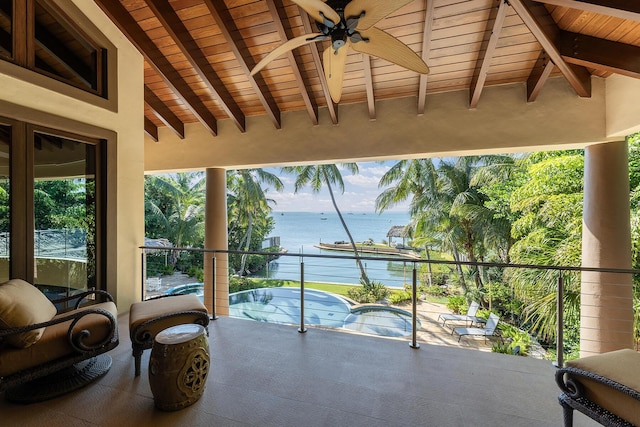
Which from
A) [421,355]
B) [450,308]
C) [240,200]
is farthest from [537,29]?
[240,200]

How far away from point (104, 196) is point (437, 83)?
4693mm

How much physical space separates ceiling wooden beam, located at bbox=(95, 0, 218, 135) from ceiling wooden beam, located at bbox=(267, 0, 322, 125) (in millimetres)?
1819

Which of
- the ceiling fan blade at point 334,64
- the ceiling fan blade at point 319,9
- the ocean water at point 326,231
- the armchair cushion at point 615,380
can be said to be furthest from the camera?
the ocean water at point 326,231

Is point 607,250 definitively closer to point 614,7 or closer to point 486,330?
point 614,7

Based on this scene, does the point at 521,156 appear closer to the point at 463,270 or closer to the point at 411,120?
the point at 463,270

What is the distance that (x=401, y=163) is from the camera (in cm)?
1143

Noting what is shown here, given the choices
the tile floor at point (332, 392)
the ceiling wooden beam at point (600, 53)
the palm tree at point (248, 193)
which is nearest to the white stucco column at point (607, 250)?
the ceiling wooden beam at point (600, 53)

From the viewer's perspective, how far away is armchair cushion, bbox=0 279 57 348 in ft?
6.36

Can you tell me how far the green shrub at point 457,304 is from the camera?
1084 cm

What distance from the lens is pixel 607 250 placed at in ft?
12.1

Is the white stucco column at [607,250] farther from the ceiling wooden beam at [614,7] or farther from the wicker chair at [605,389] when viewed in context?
the wicker chair at [605,389]

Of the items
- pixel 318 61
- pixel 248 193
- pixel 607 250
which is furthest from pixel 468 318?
pixel 248 193

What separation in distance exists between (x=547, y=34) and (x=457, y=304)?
10.1 m

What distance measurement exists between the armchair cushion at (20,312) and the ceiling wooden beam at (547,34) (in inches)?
185
